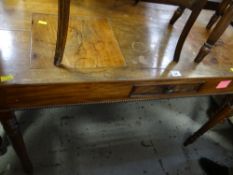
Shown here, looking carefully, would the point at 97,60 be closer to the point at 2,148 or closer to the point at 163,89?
the point at 163,89

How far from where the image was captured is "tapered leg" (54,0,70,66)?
0.58m

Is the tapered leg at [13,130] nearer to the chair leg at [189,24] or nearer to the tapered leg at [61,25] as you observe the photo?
the tapered leg at [61,25]

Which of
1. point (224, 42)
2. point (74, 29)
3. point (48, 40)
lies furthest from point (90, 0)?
point (224, 42)

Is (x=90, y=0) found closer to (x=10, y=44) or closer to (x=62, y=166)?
(x=10, y=44)

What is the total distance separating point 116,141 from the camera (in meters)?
1.33

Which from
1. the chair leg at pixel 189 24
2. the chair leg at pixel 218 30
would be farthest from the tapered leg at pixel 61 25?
the chair leg at pixel 218 30

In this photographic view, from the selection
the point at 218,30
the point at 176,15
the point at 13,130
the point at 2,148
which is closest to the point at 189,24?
the point at 218,30

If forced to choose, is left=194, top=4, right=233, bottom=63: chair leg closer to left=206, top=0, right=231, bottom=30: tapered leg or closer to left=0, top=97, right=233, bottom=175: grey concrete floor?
left=206, top=0, right=231, bottom=30: tapered leg

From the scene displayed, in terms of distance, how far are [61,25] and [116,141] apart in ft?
2.90

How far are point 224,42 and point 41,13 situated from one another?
34.2 inches

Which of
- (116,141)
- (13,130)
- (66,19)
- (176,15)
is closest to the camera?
(66,19)

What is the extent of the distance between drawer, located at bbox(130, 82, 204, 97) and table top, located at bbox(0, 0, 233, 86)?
0.14ft

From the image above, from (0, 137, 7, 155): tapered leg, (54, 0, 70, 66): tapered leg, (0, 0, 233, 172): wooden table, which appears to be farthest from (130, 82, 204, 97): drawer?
(0, 137, 7, 155): tapered leg

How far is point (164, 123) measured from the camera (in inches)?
59.3
